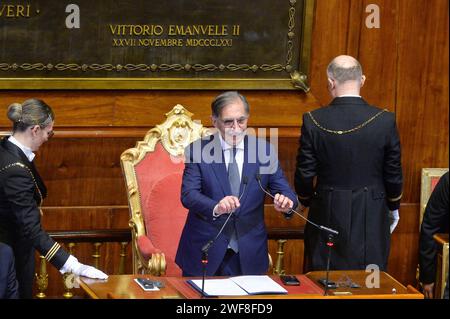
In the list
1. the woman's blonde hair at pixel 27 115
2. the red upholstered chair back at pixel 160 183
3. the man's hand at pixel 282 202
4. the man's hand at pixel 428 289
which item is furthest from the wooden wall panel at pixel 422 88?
the woman's blonde hair at pixel 27 115

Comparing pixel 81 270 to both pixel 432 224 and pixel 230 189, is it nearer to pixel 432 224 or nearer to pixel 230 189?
pixel 230 189

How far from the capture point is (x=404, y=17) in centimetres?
698

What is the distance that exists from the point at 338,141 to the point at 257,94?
4.66 feet

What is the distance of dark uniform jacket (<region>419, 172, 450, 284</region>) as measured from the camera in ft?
17.0

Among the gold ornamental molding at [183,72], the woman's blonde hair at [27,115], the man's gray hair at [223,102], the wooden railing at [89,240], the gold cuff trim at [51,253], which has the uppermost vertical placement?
the gold ornamental molding at [183,72]

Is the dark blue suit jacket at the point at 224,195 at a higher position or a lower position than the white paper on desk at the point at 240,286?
higher

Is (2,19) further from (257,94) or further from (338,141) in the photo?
(338,141)

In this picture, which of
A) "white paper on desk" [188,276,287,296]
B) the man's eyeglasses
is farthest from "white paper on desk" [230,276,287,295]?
the man's eyeglasses

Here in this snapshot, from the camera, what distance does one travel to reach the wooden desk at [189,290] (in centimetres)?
484

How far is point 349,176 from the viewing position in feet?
18.6

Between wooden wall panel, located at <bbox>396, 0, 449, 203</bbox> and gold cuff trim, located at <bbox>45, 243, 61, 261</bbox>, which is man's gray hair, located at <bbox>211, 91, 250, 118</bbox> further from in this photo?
wooden wall panel, located at <bbox>396, 0, 449, 203</bbox>

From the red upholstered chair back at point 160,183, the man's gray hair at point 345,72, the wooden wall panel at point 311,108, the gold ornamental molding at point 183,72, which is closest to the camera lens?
the man's gray hair at point 345,72

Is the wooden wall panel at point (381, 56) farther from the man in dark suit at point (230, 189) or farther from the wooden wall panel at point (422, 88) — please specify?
the man in dark suit at point (230, 189)

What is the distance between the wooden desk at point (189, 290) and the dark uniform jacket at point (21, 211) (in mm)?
284
